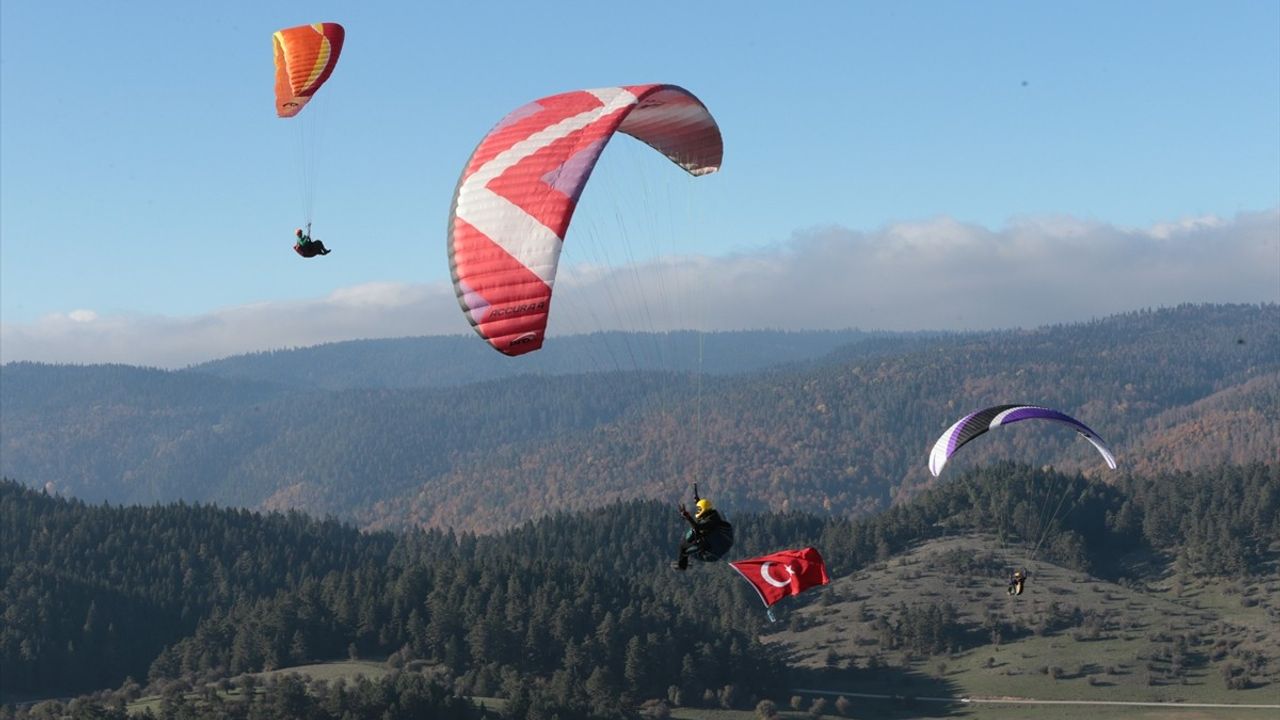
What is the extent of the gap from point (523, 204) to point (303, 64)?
1104 inches

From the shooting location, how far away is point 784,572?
69.6 metres

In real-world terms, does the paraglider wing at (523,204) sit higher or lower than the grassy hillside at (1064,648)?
higher

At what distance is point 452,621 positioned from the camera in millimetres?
168375

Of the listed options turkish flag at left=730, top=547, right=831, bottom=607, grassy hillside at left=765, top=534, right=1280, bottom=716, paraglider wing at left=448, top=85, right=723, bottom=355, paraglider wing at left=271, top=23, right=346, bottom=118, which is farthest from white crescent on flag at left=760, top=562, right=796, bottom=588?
grassy hillside at left=765, top=534, right=1280, bottom=716

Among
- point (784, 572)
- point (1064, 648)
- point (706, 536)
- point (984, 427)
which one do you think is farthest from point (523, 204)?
point (1064, 648)

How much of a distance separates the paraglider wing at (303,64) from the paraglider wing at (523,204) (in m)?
23.0

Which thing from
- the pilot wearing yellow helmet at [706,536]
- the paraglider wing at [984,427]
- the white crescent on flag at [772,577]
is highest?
the paraglider wing at [984,427]

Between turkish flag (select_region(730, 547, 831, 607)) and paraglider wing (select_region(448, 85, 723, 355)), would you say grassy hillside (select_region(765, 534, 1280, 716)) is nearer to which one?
turkish flag (select_region(730, 547, 831, 607))

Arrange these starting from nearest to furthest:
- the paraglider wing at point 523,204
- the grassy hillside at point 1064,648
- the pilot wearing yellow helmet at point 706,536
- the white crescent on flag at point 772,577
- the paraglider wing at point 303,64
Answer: the paraglider wing at point 523,204
the pilot wearing yellow helmet at point 706,536
the paraglider wing at point 303,64
the white crescent on flag at point 772,577
the grassy hillside at point 1064,648

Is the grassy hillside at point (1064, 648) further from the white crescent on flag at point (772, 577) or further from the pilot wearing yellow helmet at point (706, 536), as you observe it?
the pilot wearing yellow helmet at point (706, 536)

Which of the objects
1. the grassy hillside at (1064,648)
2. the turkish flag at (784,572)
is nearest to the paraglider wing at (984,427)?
the turkish flag at (784,572)

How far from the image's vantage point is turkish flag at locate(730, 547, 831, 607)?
67875 mm

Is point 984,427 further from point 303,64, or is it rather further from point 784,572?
point 303,64

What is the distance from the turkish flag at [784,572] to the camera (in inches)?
2672
